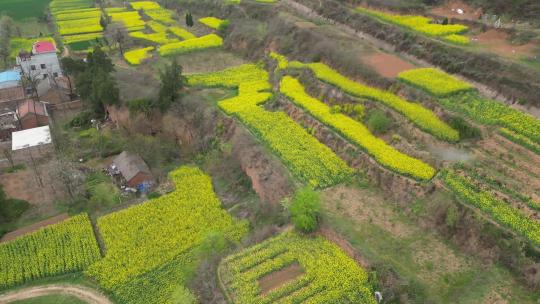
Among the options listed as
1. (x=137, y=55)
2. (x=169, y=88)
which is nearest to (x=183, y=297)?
(x=169, y=88)

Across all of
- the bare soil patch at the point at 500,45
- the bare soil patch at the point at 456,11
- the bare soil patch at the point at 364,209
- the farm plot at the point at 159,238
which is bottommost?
the farm plot at the point at 159,238

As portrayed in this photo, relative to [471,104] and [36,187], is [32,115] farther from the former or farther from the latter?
[471,104]

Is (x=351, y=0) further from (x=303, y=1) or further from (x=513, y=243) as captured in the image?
(x=513, y=243)

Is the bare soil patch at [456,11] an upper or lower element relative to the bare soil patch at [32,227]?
upper

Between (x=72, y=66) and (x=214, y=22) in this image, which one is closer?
(x=72, y=66)

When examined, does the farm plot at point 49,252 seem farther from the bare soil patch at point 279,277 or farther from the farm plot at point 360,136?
the farm plot at point 360,136

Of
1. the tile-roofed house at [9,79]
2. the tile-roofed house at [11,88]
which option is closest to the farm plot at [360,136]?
the tile-roofed house at [11,88]
